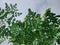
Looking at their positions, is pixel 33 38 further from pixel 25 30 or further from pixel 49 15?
pixel 49 15

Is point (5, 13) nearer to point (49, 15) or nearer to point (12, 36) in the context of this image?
point (12, 36)

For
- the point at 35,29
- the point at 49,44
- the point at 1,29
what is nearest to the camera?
the point at 49,44

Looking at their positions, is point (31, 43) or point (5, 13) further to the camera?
point (5, 13)

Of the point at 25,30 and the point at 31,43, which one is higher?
the point at 25,30

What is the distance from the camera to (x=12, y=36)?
7.58 feet

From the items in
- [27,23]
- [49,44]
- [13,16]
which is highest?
[13,16]

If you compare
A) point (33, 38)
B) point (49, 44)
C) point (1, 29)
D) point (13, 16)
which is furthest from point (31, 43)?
point (13, 16)

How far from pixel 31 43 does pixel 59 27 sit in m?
0.43

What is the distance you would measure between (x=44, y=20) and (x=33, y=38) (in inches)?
11.3

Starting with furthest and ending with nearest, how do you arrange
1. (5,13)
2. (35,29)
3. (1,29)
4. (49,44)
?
1. (5,13)
2. (1,29)
3. (35,29)
4. (49,44)

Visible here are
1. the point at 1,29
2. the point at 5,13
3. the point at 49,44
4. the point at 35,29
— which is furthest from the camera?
the point at 5,13

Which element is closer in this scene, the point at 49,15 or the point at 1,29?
the point at 49,15

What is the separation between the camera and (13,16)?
9.55ft

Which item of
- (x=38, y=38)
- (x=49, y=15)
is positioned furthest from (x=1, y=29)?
(x=49, y=15)
